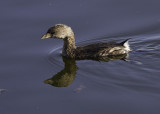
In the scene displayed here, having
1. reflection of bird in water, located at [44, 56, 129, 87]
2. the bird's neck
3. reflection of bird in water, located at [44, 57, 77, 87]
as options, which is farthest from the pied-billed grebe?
reflection of bird in water, located at [44, 57, 77, 87]

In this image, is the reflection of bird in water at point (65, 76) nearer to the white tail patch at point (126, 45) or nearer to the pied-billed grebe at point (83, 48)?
the pied-billed grebe at point (83, 48)

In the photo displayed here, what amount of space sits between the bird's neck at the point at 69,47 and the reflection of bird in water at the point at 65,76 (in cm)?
31

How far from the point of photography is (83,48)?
12.0 m

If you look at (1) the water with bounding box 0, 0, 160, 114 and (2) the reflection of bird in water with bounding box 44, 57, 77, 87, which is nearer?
(1) the water with bounding box 0, 0, 160, 114

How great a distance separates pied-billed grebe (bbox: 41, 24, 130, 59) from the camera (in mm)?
11734

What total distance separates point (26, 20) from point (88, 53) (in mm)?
2666

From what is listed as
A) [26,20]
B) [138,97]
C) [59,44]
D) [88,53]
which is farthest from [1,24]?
[138,97]

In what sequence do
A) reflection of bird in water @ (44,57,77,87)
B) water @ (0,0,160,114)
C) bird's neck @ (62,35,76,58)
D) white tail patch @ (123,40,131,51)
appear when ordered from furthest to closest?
bird's neck @ (62,35,76,58), white tail patch @ (123,40,131,51), reflection of bird in water @ (44,57,77,87), water @ (0,0,160,114)

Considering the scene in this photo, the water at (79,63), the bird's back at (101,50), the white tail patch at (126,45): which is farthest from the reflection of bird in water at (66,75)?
the white tail patch at (126,45)

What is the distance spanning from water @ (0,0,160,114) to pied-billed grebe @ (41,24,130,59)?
25 centimetres

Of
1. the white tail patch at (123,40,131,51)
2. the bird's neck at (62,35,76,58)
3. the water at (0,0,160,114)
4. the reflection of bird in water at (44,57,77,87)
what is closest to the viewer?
the water at (0,0,160,114)

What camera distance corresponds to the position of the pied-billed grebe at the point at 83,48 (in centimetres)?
1173

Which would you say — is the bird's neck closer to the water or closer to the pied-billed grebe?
the pied-billed grebe

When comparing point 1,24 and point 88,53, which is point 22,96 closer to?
point 88,53
